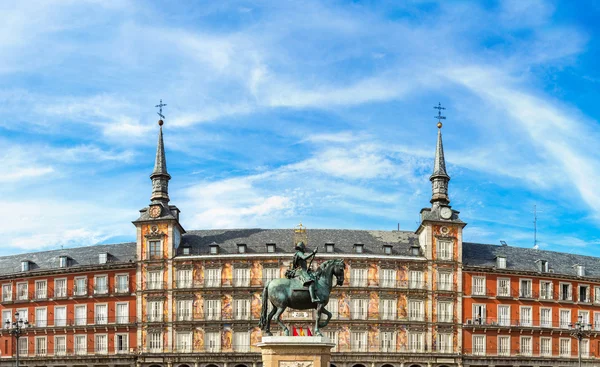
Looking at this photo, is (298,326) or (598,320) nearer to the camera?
(298,326)

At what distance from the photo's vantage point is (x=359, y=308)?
95812 mm

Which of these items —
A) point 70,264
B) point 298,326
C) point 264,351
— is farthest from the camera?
point 70,264

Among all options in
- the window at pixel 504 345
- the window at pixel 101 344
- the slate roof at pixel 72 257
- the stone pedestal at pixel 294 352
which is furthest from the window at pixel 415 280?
the stone pedestal at pixel 294 352

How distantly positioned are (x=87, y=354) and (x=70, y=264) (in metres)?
11.5

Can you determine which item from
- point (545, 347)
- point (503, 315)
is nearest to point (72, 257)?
point (503, 315)

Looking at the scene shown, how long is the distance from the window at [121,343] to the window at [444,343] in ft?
118

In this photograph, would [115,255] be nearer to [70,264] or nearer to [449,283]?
[70,264]

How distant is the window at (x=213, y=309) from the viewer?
9562cm

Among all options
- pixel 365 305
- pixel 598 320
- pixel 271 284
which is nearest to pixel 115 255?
pixel 365 305

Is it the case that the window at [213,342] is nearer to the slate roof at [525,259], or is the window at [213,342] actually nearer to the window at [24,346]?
the window at [24,346]

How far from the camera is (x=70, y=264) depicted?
102m

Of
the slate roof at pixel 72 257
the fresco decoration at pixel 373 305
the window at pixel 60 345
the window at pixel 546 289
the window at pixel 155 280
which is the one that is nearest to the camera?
the fresco decoration at pixel 373 305

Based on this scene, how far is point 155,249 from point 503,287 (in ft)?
135

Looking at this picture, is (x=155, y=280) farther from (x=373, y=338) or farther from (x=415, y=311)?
(x=415, y=311)
